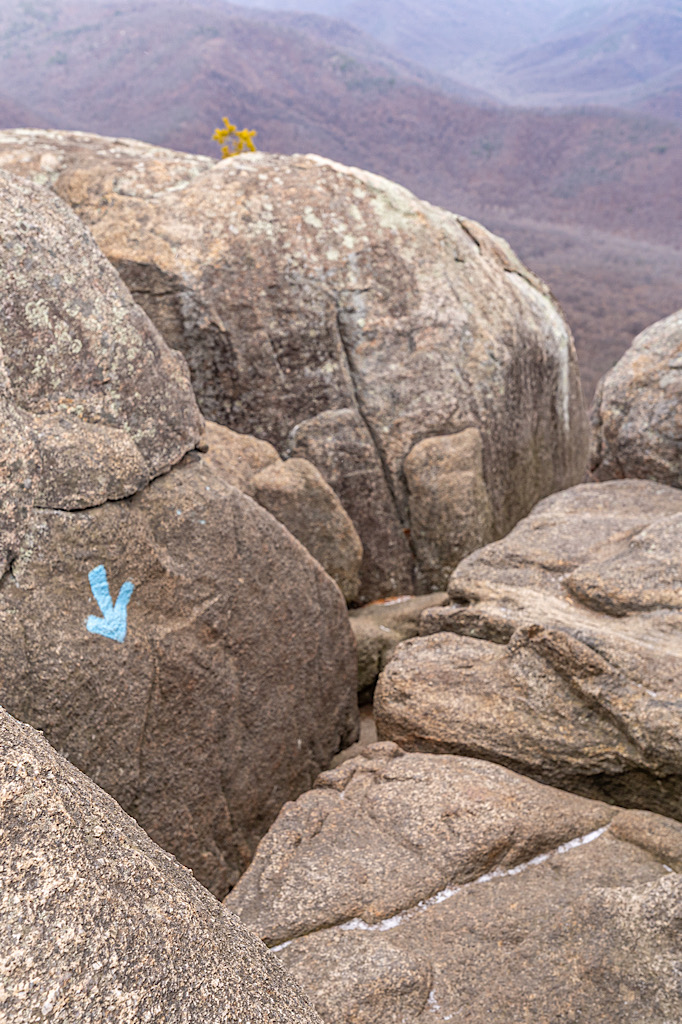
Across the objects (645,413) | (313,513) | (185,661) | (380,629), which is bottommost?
(380,629)

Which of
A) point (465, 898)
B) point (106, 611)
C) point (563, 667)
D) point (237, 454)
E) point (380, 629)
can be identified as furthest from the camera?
point (380, 629)

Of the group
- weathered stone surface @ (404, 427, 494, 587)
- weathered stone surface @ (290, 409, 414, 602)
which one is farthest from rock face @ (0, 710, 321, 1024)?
weathered stone surface @ (404, 427, 494, 587)

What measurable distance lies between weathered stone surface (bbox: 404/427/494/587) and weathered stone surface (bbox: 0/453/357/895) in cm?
185

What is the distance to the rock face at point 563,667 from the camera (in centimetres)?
370

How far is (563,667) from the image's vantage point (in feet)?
12.9

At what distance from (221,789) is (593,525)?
118 inches

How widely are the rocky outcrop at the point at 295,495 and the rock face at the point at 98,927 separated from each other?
3252 mm

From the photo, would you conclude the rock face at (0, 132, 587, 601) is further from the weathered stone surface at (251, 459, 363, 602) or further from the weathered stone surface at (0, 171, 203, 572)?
the weathered stone surface at (0, 171, 203, 572)

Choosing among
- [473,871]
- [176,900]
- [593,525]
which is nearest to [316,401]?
[593,525]

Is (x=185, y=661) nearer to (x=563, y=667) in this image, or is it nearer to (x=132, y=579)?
(x=132, y=579)

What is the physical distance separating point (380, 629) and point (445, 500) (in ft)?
3.93

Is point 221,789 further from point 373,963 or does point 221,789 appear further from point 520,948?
point 520,948

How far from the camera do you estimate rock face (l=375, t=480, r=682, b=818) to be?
370 cm

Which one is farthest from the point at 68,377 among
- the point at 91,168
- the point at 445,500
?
the point at 91,168
